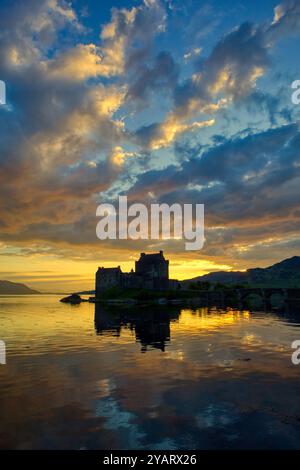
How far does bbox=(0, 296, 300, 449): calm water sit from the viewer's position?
634 inches

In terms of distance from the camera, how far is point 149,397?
2236cm

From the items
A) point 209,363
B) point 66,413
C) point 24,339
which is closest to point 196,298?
point 24,339

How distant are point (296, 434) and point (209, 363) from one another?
16.9m

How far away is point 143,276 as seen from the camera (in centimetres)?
18312

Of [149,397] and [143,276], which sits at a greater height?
[143,276]

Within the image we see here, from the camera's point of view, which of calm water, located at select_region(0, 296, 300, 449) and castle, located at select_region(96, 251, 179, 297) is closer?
calm water, located at select_region(0, 296, 300, 449)

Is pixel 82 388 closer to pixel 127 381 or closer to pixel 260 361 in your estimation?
pixel 127 381

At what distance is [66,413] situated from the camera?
63.5ft

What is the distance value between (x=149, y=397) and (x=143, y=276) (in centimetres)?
16124

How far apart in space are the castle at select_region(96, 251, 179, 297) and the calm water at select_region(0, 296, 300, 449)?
13538cm

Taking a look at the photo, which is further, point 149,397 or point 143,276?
point 143,276

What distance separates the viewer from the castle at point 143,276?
7052 inches

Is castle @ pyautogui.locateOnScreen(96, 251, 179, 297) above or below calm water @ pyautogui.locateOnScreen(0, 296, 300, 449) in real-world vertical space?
above

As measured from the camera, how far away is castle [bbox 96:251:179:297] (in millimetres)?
179125
